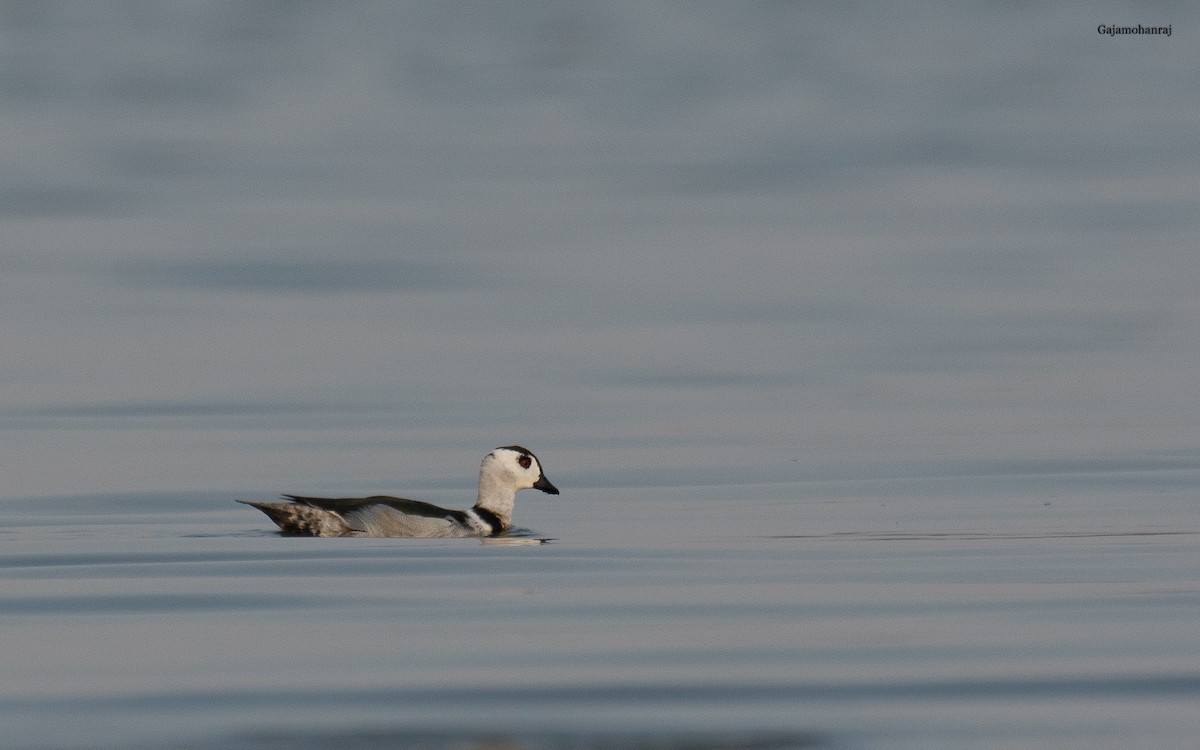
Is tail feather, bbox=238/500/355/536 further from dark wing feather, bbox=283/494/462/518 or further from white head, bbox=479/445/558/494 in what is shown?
white head, bbox=479/445/558/494

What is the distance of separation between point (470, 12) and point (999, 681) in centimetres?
6420

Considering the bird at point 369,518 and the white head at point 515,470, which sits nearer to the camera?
the bird at point 369,518

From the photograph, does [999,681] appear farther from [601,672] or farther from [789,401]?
[789,401]

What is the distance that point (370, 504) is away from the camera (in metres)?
14.1

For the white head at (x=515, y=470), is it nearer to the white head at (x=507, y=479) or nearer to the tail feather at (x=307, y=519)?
the white head at (x=507, y=479)

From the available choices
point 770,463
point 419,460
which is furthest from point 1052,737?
point 419,460

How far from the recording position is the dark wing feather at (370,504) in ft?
46.4

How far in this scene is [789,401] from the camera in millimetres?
18672

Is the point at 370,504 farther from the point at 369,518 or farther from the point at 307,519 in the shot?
the point at 307,519

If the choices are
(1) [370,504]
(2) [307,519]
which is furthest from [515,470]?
(2) [307,519]

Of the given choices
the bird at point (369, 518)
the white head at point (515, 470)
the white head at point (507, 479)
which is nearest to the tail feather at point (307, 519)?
the bird at point (369, 518)

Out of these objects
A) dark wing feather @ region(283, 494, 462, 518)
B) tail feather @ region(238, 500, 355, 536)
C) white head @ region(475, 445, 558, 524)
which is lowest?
tail feather @ region(238, 500, 355, 536)

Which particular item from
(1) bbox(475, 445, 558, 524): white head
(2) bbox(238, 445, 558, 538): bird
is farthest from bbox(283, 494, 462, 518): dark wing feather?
(1) bbox(475, 445, 558, 524): white head

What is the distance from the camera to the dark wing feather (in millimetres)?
14148
